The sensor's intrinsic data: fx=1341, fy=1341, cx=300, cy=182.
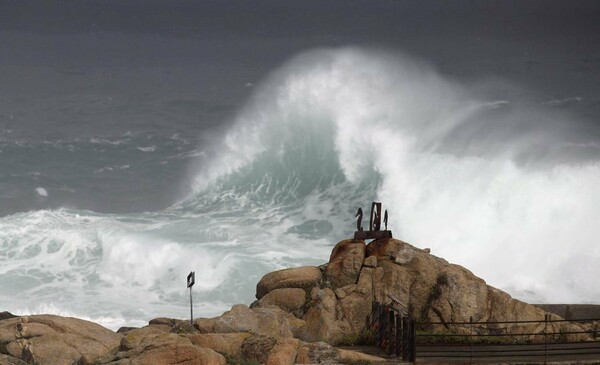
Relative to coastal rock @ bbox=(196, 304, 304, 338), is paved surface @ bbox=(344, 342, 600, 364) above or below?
below

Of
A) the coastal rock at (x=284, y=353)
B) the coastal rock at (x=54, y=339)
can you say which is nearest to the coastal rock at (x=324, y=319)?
the coastal rock at (x=284, y=353)

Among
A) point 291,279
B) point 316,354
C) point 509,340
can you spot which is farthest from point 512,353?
point 291,279

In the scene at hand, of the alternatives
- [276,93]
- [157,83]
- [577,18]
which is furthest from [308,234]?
[577,18]

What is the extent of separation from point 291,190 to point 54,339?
2814cm

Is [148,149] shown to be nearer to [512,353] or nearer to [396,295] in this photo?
[396,295]

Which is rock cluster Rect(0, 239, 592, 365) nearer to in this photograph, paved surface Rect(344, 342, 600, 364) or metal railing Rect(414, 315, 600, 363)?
metal railing Rect(414, 315, 600, 363)

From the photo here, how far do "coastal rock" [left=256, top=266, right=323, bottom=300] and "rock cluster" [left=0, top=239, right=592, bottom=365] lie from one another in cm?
2

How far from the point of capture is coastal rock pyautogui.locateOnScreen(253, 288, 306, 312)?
2670cm

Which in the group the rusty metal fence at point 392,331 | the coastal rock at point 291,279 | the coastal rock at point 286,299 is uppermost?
the coastal rock at point 291,279

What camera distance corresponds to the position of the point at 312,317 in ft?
86.0

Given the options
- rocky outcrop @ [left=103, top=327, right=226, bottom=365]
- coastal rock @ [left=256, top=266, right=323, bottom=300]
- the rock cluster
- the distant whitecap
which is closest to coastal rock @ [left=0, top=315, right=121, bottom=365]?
the rock cluster

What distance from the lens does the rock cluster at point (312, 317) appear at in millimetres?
23578

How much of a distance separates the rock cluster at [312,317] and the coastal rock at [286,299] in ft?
0.07

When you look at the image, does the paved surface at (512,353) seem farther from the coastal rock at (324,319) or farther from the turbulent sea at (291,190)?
the turbulent sea at (291,190)
